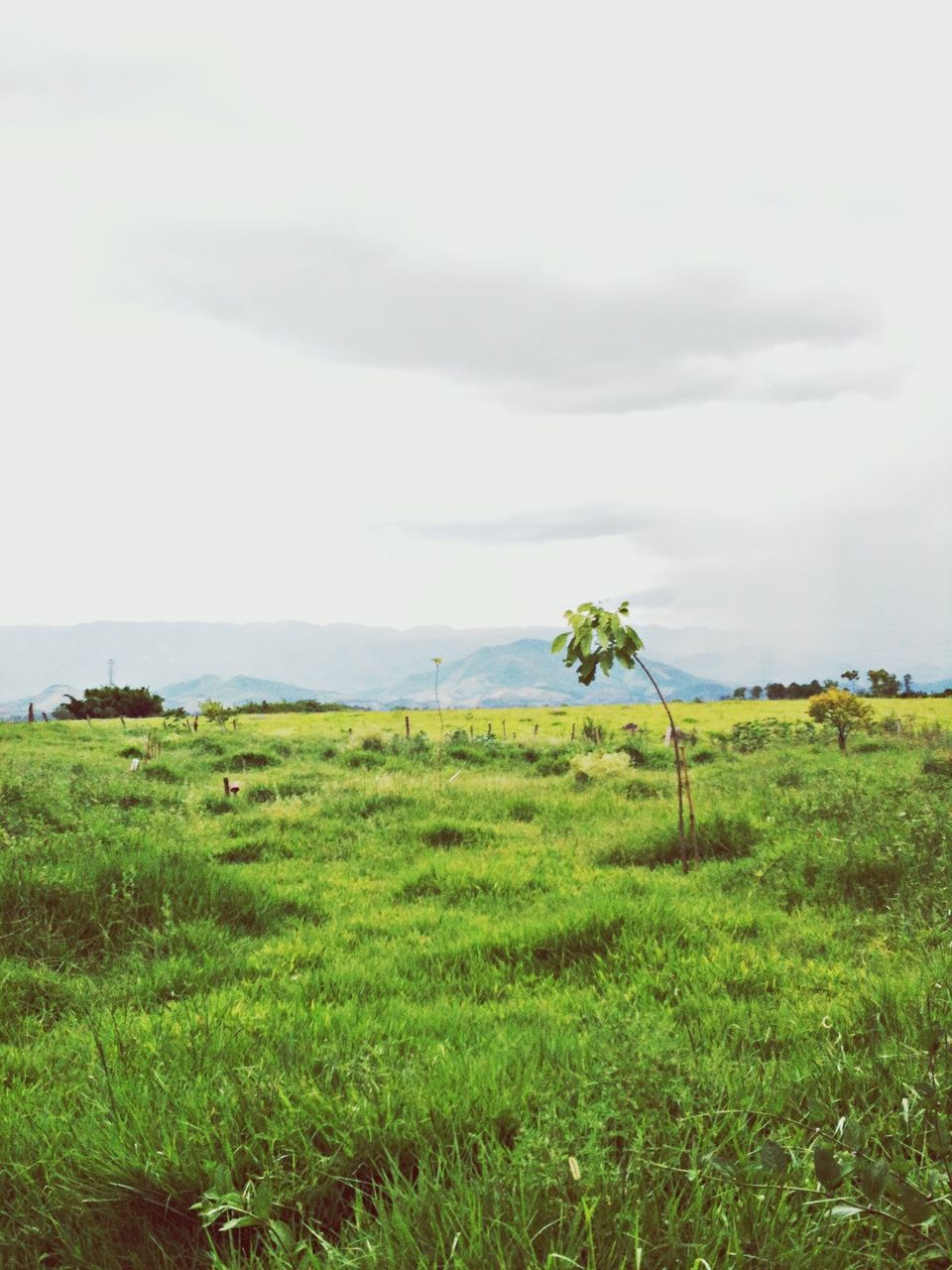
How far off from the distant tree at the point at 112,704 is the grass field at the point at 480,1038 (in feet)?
193

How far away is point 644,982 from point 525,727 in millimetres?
36605

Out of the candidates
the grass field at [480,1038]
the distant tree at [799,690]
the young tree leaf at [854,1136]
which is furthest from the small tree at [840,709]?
the distant tree at [799,690]

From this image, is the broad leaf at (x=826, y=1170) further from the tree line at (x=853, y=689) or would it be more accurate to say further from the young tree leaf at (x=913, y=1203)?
the tree line at (x=853, y=689)

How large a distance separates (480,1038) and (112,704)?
7008 centimetres

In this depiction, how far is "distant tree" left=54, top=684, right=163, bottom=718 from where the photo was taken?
6469cm

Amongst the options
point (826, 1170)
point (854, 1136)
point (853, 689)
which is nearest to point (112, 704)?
point (853, 689)

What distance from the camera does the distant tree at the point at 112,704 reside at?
64.7 meters

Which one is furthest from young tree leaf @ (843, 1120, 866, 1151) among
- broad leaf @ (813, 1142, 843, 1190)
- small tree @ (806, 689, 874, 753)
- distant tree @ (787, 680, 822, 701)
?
distant tree @ (787, 680, 822, 701)

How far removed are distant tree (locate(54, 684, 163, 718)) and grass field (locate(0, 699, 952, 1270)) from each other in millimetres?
58735

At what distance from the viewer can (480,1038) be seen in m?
4.18

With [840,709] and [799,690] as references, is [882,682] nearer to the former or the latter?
[799,690]

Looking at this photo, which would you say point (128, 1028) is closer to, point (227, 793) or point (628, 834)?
point (628, 834)

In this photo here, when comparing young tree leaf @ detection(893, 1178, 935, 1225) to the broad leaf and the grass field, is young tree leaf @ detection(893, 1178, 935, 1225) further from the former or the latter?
the broad leaf

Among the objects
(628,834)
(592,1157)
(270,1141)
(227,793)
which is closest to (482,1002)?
(270,1141)
